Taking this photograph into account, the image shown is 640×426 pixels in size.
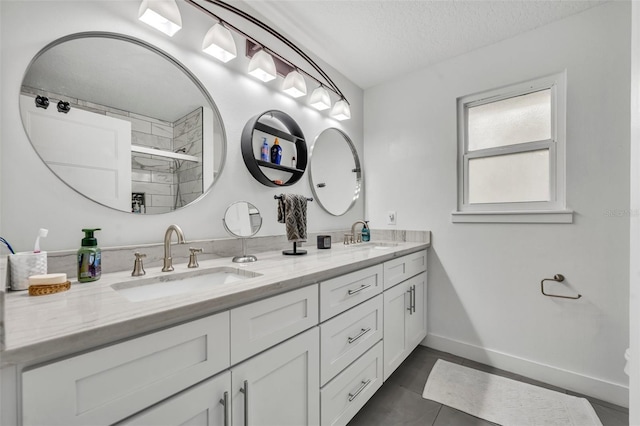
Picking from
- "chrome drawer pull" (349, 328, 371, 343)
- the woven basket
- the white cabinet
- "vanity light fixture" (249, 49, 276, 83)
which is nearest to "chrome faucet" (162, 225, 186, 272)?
the woven basket

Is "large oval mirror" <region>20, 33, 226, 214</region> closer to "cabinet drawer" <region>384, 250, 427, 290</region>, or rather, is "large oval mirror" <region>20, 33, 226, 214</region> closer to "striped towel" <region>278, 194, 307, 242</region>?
"striped towel" <region>278, 194, 307, 242</region>

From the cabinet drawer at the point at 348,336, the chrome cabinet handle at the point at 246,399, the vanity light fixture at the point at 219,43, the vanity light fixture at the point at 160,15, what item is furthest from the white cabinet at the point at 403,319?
the vanity light fixture at the point at 160,15

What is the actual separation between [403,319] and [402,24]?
6.50 feet

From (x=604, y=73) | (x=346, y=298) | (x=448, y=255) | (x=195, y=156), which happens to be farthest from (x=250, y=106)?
(x=604, y=73)

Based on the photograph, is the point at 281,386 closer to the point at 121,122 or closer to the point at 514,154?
the point at 121,122

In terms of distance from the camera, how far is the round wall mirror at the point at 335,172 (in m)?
2.23

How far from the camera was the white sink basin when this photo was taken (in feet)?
3.35

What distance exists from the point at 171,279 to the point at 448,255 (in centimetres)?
197

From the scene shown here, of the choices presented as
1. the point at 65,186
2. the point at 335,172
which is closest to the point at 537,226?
the point at 335,172

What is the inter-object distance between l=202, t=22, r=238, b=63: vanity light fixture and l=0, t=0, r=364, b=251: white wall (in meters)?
0.10

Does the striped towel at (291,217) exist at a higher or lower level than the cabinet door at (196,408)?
higher

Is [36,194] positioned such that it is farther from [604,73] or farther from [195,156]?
[604,73]

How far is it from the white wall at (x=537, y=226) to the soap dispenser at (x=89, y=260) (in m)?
2.12

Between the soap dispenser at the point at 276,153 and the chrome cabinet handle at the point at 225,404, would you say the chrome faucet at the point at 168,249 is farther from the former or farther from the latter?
the soap dispenser at the point at 276,153
